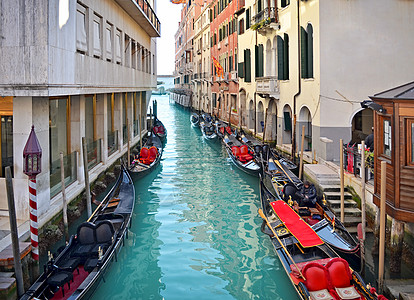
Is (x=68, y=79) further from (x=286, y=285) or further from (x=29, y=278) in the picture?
(x=286, y=285)

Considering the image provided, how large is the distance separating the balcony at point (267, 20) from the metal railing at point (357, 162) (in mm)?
7979

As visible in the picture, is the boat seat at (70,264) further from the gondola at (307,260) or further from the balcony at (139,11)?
the balcony at (139,11)

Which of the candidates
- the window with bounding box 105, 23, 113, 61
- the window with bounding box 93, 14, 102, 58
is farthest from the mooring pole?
the window with bounding box 105, 23, 113, 61

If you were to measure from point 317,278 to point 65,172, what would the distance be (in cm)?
626

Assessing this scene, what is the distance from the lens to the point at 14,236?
580 cm

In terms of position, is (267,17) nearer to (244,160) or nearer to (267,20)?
(267,20)

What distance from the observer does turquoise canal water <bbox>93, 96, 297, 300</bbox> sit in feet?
23.6

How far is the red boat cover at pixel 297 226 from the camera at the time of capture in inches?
A: 295

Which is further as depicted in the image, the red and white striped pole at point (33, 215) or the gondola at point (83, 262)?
the red and white striped pole at point (33, 215)

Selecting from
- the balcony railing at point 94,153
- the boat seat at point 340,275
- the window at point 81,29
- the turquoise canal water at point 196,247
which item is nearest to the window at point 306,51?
the turquoise canal water at point 196,247

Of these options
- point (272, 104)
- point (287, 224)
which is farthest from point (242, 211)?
point (272, 104)

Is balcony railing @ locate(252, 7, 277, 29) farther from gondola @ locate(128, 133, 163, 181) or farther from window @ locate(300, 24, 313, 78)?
gondola @ locate(128, 133, 163, 181)

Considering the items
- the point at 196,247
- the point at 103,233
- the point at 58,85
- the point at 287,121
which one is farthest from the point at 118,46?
the point at 103,233

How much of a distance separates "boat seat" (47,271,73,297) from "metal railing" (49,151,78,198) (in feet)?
9.77
